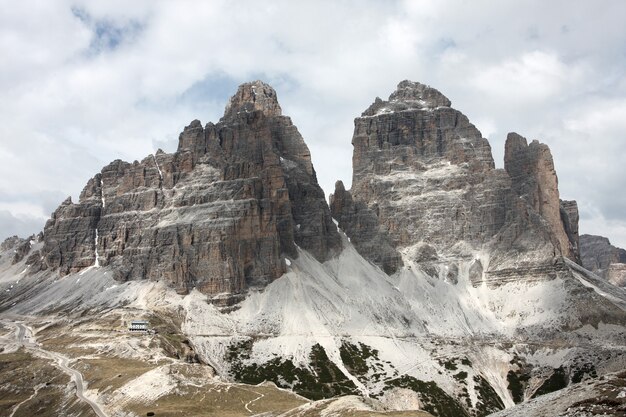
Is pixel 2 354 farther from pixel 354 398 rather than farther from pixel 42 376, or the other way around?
pixel 354 398

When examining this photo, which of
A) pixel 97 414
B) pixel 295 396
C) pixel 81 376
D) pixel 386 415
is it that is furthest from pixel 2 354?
pixel 386 415

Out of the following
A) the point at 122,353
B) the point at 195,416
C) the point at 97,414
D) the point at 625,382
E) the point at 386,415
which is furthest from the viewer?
the point at 122,353

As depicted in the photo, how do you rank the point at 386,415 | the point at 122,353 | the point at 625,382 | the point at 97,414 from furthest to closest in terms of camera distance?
the point at 122,353 < the point at 97,414 < the point at 386,415 < the point at 625,382

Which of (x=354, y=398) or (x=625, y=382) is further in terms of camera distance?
(x=354, y=398)

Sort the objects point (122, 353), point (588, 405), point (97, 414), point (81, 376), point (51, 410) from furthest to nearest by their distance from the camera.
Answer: point (122, 353), point (81, 376), point (51, 410), point (97, 414), point (588, 405)

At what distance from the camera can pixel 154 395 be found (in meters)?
123

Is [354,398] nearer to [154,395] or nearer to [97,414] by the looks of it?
[154,395]

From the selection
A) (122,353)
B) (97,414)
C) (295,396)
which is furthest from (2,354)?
(295,396)

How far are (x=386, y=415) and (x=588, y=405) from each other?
34855 mm

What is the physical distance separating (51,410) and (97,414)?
1465 cm

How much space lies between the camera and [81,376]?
152 metres

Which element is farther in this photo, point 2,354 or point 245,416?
point 2,354

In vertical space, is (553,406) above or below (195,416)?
above

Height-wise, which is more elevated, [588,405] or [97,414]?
[588,405]
